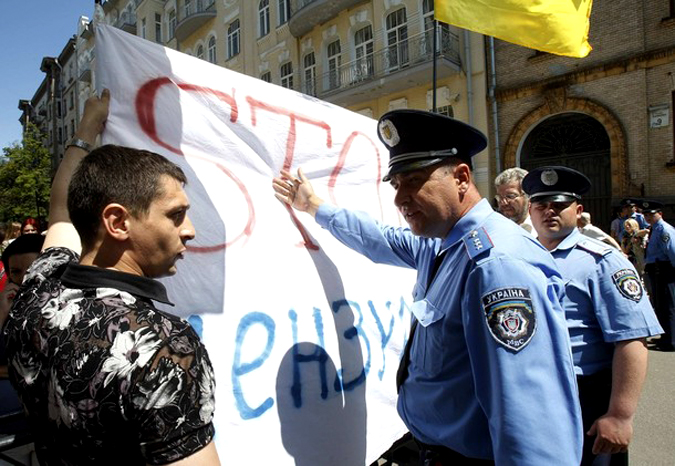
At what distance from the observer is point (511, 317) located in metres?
1.13

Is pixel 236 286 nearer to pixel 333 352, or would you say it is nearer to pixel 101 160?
pixel 333 352

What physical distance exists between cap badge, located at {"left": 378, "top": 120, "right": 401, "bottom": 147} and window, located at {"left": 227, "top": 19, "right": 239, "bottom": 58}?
62.7 feet

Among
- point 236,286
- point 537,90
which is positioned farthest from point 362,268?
point 537,90

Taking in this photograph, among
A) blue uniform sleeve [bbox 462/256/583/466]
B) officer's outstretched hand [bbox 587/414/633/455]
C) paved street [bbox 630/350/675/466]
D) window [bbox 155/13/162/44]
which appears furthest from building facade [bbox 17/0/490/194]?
blue uniform sleeve [bbox 462/256/583/466]

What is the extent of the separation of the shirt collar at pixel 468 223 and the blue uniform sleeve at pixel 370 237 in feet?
1.78

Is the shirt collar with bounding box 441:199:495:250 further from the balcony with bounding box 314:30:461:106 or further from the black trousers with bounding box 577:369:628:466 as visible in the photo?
the balcony with bounding box 314:30:461:106

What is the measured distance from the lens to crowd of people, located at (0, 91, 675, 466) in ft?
2.71

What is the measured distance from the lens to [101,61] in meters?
1.53

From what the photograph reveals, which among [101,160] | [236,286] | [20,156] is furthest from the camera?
[20,156]

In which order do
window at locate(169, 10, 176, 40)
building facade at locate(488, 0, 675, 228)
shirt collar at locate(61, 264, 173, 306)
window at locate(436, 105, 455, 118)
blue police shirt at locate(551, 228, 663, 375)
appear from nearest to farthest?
shirt collar at locate(61, 264, 173, 306)
blue police shirt at locate(551, 228, 663, 375)
building facade at locate(488, 0, 675, 228)
window at locate(436, 105, 455, 118)
window at locate(169, 10, 176, 40)

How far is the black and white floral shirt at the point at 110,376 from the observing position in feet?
2.64

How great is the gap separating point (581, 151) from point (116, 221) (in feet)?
41.3

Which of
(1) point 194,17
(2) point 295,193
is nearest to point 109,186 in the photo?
(2) point 295,193

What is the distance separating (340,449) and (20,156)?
24799 millimetres
